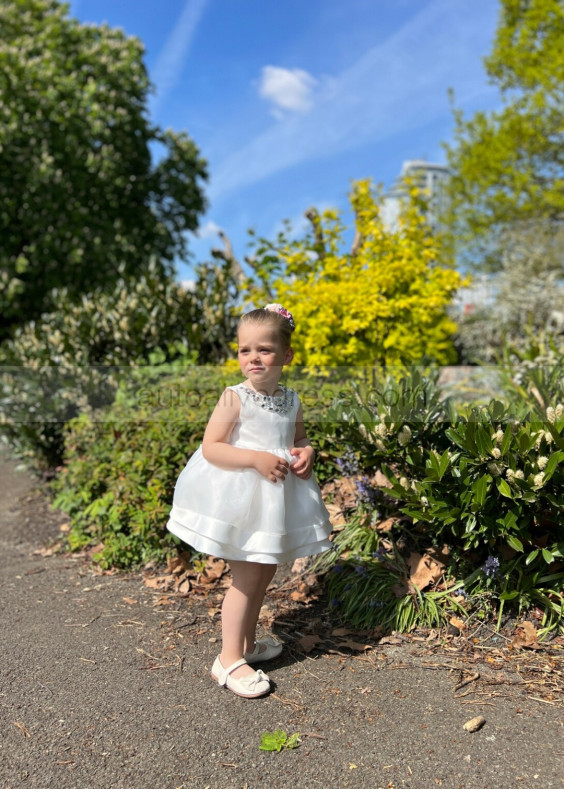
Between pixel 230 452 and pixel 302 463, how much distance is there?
0.32 meters

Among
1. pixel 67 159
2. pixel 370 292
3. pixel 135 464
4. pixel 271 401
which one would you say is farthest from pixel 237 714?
pixel 67 159

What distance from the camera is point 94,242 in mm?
14680

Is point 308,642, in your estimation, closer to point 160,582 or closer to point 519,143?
point 160,582

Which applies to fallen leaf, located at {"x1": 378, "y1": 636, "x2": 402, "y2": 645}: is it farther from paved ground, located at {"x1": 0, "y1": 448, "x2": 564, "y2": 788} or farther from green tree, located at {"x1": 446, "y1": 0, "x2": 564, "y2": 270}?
green tree, located at {"x1": 446, "y1": 0, "x2": 564, "y2": 270}

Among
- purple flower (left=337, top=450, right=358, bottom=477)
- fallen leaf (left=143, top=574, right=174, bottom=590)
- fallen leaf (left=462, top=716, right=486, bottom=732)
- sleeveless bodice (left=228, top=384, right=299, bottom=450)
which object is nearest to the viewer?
fallen leaf (left=462, top=716, right=486, bottom=732)

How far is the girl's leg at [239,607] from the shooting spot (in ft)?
8.97

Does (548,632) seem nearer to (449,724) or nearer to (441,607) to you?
(441,607)

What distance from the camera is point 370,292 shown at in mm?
5602

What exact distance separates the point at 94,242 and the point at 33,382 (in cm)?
897

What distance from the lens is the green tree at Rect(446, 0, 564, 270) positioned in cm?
1440

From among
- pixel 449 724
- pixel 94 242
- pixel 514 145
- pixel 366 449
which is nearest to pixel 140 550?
pixel 366 449

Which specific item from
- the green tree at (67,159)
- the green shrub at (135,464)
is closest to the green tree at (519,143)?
the green tree at (67,159)

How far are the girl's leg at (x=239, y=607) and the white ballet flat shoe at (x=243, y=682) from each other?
0.02 metres

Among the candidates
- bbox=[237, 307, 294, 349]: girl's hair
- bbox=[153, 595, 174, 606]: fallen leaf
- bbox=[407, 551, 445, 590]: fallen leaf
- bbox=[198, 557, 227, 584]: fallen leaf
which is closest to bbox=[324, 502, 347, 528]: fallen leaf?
bbox=[407, 551, 445, 590]: fallen leaf
